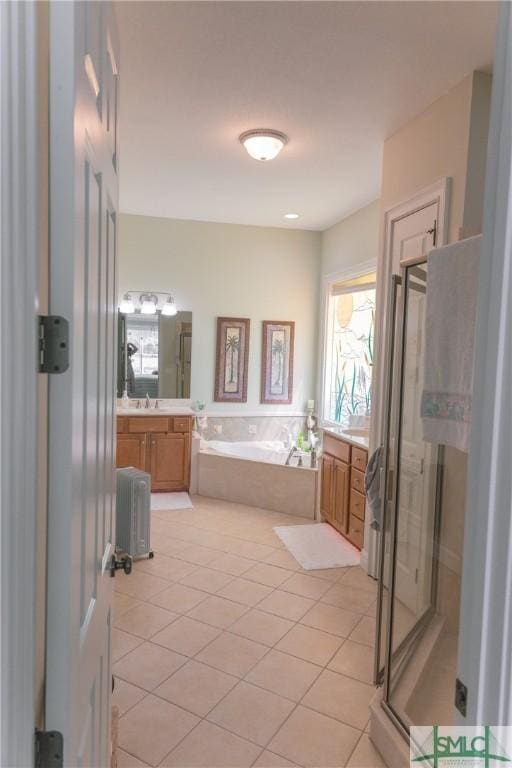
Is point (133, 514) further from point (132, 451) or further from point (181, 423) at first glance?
point (181, 423)

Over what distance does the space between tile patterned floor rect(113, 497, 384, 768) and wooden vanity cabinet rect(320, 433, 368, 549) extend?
407 mm

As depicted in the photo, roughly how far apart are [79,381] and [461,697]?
0.93 meters

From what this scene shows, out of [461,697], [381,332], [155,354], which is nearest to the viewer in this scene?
[461,697]

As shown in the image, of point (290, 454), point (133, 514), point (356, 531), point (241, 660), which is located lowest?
point (241, 660)

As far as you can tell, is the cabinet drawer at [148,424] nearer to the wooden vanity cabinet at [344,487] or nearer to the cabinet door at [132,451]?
the cabinet door at [132,451]

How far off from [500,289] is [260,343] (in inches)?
203

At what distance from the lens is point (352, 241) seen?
17.1ft

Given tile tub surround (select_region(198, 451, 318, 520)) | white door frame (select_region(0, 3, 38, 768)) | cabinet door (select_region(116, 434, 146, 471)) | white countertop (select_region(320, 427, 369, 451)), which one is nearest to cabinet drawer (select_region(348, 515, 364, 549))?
white countertop (select_region(320, 427, 369, 451))

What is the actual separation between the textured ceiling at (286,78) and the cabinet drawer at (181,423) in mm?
2349

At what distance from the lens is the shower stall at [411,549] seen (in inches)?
81.7

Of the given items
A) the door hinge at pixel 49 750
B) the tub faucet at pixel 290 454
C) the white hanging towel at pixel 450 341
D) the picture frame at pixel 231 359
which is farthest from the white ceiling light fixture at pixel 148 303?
the door hinge at pixel 49 750

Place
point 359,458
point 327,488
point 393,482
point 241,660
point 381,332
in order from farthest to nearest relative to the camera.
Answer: point 327,488
point 359,458
point 381,332
point 241,660
point 393,482

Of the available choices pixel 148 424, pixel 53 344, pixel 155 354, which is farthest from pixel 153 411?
pixel 53 344

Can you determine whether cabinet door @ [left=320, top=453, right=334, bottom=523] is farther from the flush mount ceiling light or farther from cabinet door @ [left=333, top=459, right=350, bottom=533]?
the flush mount ceiling light
